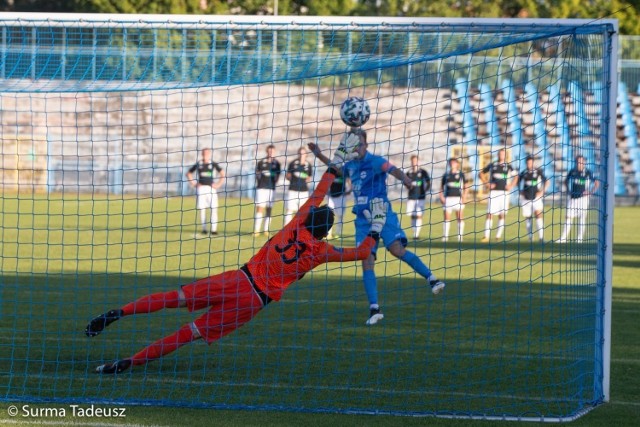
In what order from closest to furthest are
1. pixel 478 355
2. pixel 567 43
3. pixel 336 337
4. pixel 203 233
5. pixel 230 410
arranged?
pixel 230 410 → pixel 567 43 → pixel 478 355 → pixel 336 337 → pixel 203 233

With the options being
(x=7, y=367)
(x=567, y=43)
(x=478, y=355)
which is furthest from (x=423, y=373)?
(x=7, y=367)

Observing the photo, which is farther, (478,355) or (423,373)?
(478,355)

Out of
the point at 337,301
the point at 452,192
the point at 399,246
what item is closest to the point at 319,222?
the point at 399,246

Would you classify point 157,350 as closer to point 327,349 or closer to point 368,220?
point 327,349

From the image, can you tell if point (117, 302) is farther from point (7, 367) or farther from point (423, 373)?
point (423, 373)

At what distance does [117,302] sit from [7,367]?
3.38m

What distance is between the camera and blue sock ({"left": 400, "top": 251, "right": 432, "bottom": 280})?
10.6m

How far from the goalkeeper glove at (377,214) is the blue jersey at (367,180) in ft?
0.42

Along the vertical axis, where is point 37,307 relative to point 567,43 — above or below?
below

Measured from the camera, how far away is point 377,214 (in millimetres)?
9414

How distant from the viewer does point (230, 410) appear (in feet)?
22.2

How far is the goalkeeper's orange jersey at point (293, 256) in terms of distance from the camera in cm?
764

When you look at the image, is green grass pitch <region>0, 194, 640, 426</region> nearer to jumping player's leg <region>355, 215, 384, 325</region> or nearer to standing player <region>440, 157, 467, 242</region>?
jumping player's leg <region>355, 215, 384, 325</region>

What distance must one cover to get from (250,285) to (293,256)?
384 millimetres
